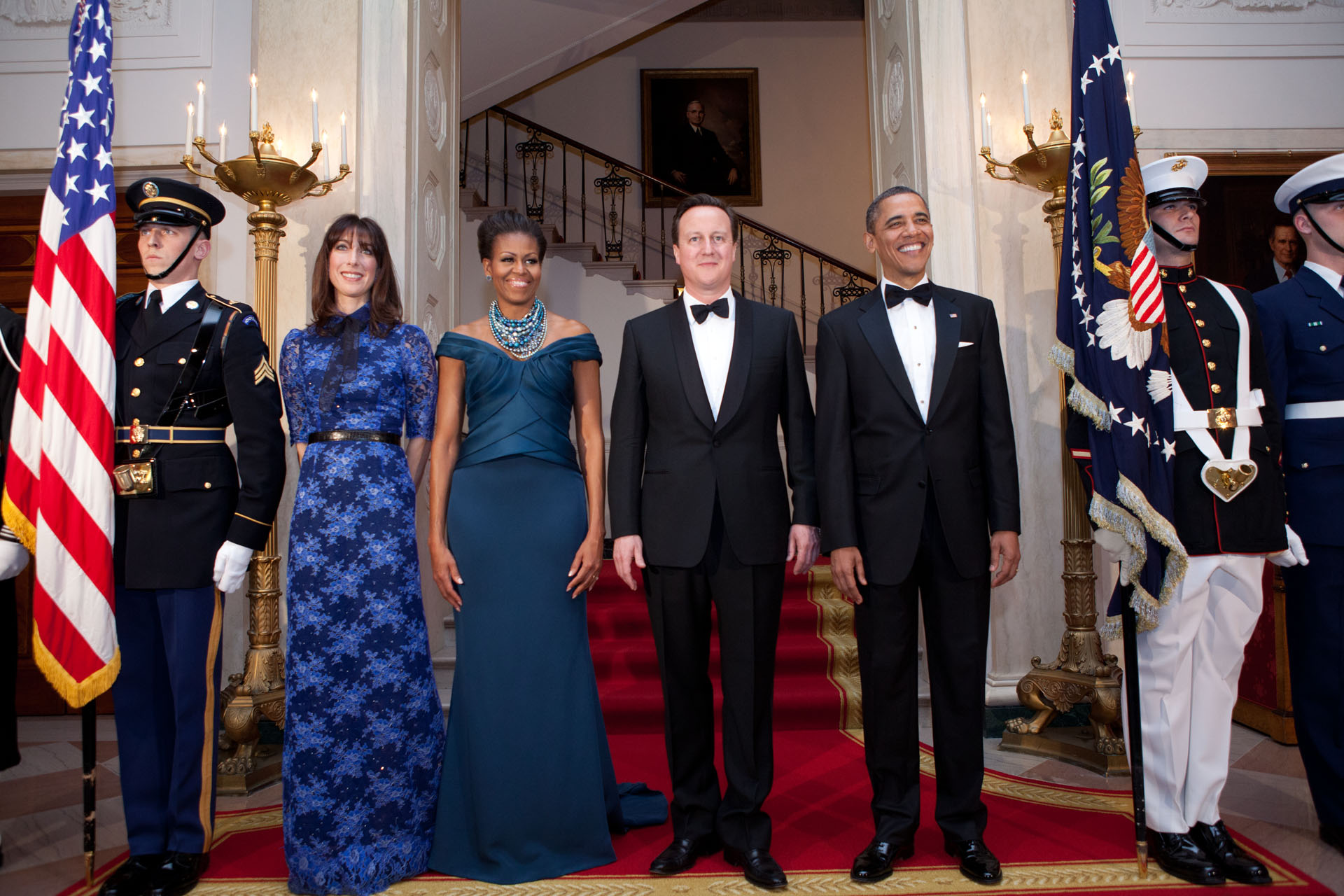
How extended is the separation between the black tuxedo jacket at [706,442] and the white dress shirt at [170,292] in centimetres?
129

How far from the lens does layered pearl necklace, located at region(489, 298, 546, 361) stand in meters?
2.60

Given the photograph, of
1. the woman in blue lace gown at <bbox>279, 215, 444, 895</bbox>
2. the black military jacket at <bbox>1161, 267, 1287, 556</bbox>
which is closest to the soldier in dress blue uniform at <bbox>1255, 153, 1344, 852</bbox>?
the black military jacket at <bbox>1161, 267, 1287, 556</bbox>

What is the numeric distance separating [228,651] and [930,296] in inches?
130

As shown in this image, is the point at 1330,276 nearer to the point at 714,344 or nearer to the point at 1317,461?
the point at 1317,461

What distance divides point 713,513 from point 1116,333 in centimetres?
123

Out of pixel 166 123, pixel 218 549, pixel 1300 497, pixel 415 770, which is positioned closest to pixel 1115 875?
pixel 1300 497

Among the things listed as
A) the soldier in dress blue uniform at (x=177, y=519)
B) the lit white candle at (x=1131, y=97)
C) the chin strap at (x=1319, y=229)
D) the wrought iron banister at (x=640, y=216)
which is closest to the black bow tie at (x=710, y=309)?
the soldier in dress blue uniform at (x=177, y=519)

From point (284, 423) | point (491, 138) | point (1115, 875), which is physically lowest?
point (1115, 875)

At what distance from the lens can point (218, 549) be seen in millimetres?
2504

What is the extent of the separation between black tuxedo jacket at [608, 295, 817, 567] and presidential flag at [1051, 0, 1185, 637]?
81cm

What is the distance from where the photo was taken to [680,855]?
2412 mm

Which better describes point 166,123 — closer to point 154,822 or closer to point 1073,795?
point 154,822

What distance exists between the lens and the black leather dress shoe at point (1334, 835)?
2.57 metres

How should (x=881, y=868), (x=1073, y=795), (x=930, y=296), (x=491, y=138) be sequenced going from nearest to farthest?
(x=881, y=868) < (x=930, y=296) < (x=1073, y=795) < (x=491, y=138)
